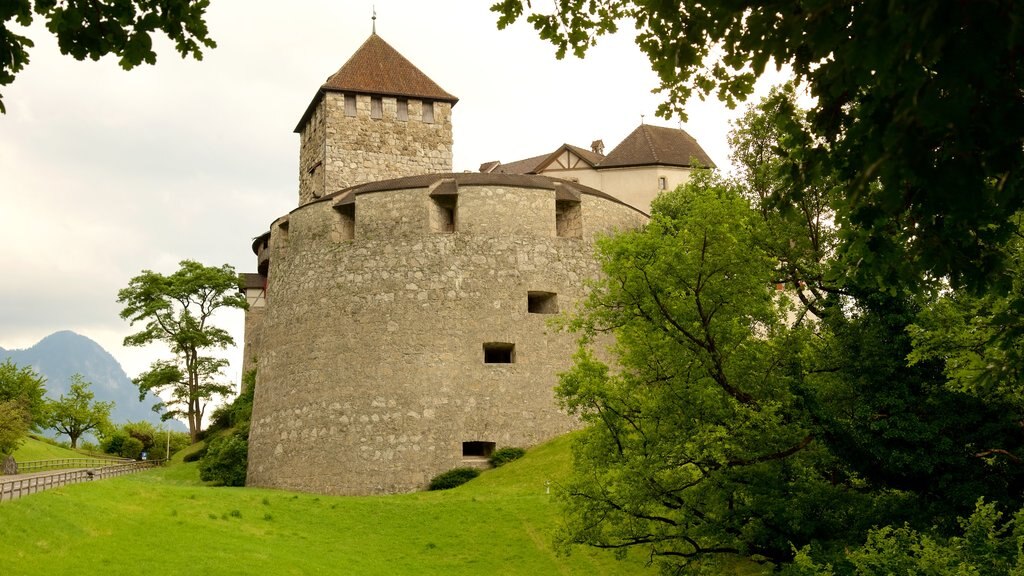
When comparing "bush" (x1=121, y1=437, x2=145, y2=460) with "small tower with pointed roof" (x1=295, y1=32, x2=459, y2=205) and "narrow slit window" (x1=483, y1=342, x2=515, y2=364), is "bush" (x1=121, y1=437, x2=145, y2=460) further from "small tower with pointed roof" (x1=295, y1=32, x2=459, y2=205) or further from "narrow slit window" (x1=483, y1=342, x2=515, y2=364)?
"narrow slit window" (x1=483, y1=342, x2=515, y2=364)

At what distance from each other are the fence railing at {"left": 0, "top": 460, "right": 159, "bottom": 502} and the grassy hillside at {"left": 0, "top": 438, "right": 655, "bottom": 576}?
634 mm

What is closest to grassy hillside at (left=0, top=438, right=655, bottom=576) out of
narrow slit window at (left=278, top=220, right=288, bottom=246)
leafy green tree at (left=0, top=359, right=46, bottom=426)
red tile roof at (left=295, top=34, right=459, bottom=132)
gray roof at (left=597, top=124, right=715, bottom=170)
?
narrow slit window at (left=278, top=220, right=288, bottom=246)

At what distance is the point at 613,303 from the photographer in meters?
15.0

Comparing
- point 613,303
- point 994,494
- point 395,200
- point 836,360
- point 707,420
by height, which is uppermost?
point 395,200

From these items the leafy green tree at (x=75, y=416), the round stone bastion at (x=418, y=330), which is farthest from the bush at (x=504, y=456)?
the leafy green tree at (x=75, y=416)

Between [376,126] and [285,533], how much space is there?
19101mm

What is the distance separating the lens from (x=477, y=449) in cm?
2653

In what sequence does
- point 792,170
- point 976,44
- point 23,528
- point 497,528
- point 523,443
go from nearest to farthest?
point 976,44
point 792,170
point 23,528
point 497,528
point 523,443

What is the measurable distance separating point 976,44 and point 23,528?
16.7 meters

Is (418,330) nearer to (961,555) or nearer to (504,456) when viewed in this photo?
(504,456)

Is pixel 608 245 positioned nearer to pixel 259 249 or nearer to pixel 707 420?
pixel 707 420

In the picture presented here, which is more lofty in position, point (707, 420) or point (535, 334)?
point (535, 334)

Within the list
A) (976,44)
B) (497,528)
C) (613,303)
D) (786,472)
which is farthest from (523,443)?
(976,44)

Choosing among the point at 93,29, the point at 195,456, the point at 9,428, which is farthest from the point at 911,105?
the point at 9,428
